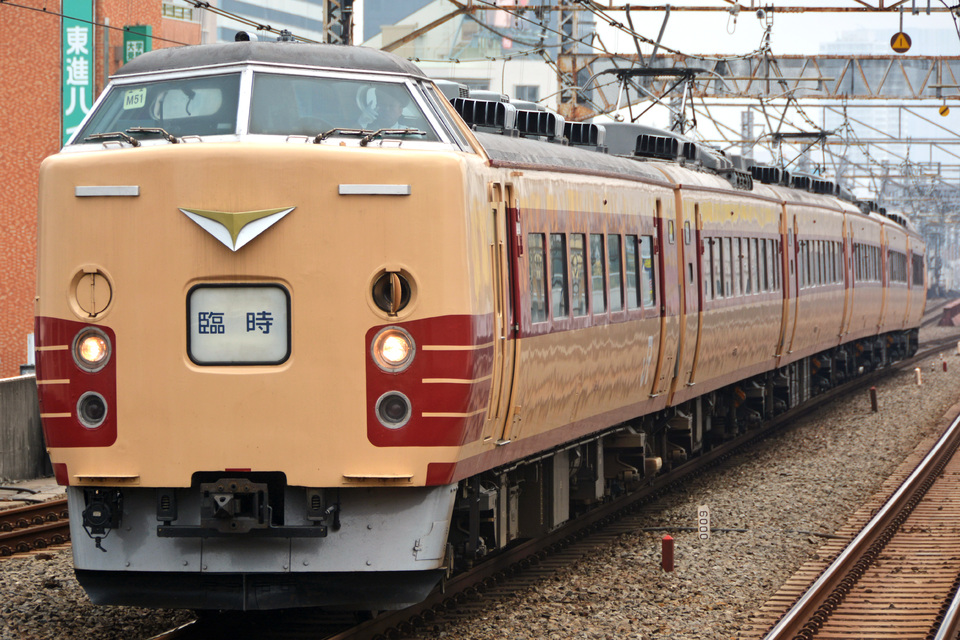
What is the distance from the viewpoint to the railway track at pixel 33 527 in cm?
1059

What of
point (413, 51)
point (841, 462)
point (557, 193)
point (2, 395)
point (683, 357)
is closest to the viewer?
point (557, 193)

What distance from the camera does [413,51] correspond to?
60.2 metres

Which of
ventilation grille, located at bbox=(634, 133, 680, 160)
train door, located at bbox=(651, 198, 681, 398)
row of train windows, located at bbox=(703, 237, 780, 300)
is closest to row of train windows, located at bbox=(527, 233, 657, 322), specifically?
train door, located at bbox=(651, 198, 681, 398)

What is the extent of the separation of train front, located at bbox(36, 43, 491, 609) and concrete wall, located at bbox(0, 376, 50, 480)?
26.6 feet

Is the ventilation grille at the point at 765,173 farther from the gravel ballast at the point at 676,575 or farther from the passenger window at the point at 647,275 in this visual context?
the passenger window at the point at 647,275

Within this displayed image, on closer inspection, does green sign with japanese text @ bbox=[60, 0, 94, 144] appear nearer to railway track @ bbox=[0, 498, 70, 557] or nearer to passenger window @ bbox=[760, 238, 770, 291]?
passenger window @ bbox=[760, 238, 770, 291]

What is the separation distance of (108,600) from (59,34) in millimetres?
25479

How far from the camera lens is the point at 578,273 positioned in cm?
959

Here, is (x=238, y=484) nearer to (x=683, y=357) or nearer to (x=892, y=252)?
(x=683, y=357)

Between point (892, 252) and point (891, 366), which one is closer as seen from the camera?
point (892, 252)

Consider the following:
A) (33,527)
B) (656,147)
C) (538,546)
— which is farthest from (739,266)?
(33,527)

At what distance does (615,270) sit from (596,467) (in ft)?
5.42

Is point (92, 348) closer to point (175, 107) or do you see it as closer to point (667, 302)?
point (175, 107)

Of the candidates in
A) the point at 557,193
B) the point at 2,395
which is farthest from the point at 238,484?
the point at 2,395
